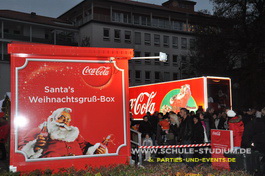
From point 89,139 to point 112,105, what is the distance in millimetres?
882

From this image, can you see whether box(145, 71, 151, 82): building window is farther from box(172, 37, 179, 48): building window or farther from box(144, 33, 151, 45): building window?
box(172, 37, 179, 48): building window

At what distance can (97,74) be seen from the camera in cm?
709

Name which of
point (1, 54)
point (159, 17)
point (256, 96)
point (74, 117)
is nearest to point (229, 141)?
point (74, 117)

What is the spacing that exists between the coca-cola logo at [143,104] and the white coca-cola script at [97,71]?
12912mm

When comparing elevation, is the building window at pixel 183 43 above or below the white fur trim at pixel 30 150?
Answer: above

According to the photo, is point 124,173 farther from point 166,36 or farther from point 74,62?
point 166,36

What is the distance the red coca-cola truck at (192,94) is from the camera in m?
16.1

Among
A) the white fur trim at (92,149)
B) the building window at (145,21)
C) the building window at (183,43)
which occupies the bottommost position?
the white fur trim at (92,149)

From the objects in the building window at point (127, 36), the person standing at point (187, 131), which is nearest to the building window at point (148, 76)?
the building window at point (127, 36)

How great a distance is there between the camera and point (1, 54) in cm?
4828

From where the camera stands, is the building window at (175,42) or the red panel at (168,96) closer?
the red panel at (168,96)

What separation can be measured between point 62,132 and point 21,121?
2.72ft

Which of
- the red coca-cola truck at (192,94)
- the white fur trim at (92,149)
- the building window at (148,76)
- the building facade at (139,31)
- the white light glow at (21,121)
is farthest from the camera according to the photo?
the building window at (148,76)

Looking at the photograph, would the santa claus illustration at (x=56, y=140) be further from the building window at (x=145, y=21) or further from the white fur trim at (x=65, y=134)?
the building window at (x=145, y=21)
